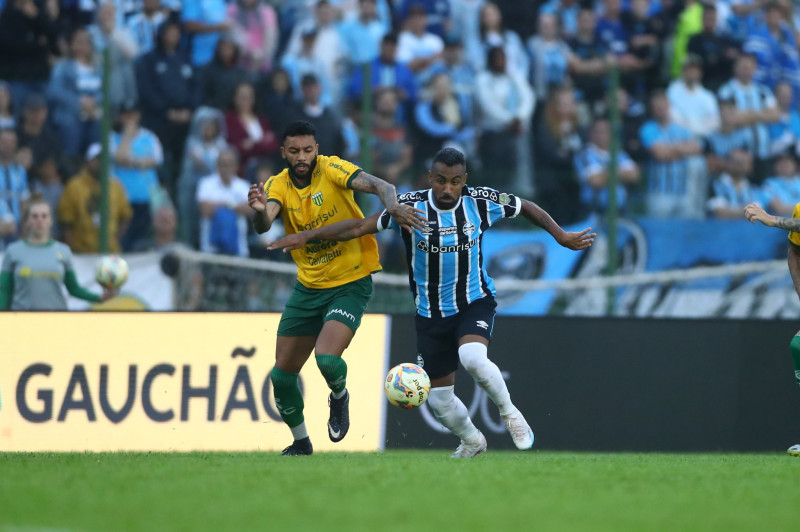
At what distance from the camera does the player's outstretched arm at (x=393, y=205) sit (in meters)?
8.10

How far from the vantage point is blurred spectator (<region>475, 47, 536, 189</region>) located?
14125mm

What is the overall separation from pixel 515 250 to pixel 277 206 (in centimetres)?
546

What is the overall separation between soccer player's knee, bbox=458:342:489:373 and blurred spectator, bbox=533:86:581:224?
18.7 feet

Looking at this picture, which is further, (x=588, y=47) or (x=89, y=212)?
(x=588, y=47)

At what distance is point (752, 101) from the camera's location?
15.6 meters

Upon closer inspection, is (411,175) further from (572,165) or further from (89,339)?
(89,339)

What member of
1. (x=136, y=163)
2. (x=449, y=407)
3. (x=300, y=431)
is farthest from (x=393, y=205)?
(x=136, y=163)

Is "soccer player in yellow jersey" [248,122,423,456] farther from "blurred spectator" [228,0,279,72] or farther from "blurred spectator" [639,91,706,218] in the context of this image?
"blurred spectator" [228,0,279,72]

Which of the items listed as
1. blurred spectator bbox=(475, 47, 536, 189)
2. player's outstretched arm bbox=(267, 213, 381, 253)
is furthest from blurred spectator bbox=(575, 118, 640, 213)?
player's outstretched arm bbox=(267, 213, 381, 253)

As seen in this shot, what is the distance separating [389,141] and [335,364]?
5.82m

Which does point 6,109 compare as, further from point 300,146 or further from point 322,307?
point 322,307

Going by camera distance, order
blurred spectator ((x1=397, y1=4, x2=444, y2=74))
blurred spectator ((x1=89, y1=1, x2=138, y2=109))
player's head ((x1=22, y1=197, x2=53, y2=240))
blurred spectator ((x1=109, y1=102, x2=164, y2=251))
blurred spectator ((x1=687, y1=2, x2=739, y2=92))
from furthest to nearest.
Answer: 1. blurred spectator ((x1=687, y1=2, x2=739, y2=92))
2. blurred spectator ((x1=397, y1=4, x2=444, y2=74))
3. blurred spectator ((x1=89, y1=1, x2=138, y2=109))
4. blurred spectator ((x1=109, y1=102, x2=164, y2=251))
5. player's head ((x1=22, y1=197, x2=53, y2=240))

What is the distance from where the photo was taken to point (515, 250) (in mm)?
13633

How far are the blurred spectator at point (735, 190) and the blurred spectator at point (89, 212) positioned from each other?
6711mm
